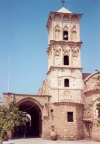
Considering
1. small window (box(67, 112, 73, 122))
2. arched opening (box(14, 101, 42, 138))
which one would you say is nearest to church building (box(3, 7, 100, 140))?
small window (box(67, 112, 73, 122))

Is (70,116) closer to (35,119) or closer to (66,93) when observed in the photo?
(66,93)

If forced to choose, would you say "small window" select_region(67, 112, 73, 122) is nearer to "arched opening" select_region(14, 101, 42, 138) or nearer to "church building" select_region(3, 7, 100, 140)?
"church building" select_region(3, 7, 100, 140)

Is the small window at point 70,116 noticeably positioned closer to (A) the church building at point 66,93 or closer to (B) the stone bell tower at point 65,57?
(A) the church building at point 66,93

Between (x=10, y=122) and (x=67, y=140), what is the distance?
32.6 feet

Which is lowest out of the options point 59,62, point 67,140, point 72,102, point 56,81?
point 67,140

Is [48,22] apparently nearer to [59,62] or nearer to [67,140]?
[59,62]

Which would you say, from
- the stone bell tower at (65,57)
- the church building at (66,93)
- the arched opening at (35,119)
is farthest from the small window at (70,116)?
the arched opening at (35,119)

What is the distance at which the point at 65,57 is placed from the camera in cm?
3147

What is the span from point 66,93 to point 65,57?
17.7 ft

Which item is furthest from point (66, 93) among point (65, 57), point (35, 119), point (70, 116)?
point (35, 119)

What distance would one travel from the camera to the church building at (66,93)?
2684cm

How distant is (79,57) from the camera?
3123cm

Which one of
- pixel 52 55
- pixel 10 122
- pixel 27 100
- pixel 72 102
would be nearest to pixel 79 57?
pixel 52 55

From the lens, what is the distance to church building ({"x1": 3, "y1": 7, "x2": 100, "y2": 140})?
26.8m
